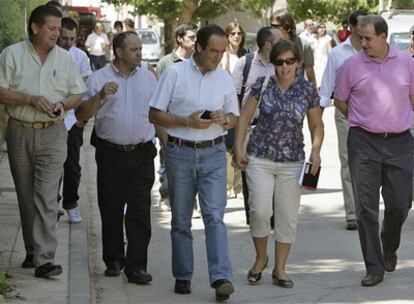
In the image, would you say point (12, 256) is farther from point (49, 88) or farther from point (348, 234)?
point (348, 234)

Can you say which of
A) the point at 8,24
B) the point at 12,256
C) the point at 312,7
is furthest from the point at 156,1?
the point at 12,256

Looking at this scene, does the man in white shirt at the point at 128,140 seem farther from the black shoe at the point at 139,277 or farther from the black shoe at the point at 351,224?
the black shoe at the point at 351,224

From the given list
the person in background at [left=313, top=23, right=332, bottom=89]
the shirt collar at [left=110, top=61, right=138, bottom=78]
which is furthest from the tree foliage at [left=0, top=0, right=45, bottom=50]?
the person in background at [left=313, top=23, right=332, bottom=89]

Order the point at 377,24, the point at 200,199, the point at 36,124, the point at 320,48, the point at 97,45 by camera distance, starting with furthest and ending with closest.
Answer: the point at 320,48, the point at 97,45, the point at 377,24, the point at 36,124, the point at 200,199

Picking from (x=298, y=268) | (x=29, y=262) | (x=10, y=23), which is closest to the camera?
(x=29, y=262)

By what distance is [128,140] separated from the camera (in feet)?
30.5

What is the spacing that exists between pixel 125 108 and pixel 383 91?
1954 mm

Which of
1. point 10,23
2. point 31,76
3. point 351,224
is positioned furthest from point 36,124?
point 10,23

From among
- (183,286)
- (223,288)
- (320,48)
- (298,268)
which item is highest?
(223,288)

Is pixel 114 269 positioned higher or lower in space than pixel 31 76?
lower

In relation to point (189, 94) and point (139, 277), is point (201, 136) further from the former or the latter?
point (139, 277)

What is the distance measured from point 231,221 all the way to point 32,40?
3963mm

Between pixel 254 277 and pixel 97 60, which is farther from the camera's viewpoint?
pixel 97 60

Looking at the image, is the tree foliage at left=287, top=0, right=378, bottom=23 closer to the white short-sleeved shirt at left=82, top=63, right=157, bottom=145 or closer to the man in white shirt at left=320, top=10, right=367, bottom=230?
the man in white shirt at left=320, top=10, right=367, bottom=230
